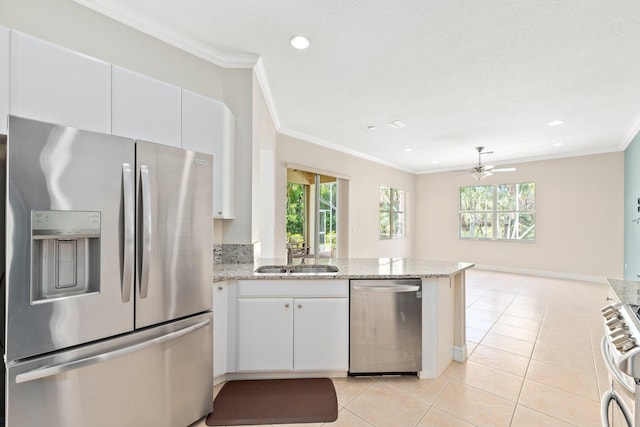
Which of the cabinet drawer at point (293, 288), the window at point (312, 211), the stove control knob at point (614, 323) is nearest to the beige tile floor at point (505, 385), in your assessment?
the cabinet drawer at point (293, 288)

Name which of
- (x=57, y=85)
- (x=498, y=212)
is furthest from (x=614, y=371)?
(x=498, y=212)

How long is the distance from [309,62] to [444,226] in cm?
670

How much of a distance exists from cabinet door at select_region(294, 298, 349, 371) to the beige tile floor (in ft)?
0.69

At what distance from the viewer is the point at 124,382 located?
1.42 metres

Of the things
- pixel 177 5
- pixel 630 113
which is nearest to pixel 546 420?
pixel 177 5

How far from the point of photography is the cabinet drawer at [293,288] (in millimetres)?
2189

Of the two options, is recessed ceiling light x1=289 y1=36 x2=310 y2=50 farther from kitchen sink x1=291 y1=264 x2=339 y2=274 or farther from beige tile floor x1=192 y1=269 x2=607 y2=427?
beige tile floor x1=192 y1=269 x2=607 y2=427

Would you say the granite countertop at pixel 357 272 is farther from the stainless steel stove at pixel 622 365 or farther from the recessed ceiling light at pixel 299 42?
the recessed ceiling light at pixel 299 42

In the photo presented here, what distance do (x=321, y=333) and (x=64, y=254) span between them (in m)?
1.68

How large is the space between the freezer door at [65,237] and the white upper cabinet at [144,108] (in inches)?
24.3

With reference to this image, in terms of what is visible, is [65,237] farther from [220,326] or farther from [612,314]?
[612,314]

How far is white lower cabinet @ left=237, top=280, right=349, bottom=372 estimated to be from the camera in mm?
2189

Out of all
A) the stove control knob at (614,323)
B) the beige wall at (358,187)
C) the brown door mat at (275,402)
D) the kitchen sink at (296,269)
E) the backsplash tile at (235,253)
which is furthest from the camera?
the beige wall at (358,187)

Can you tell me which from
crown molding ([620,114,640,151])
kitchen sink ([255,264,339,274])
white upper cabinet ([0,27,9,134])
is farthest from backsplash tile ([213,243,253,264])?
crown molding ([620,114,640,151])
